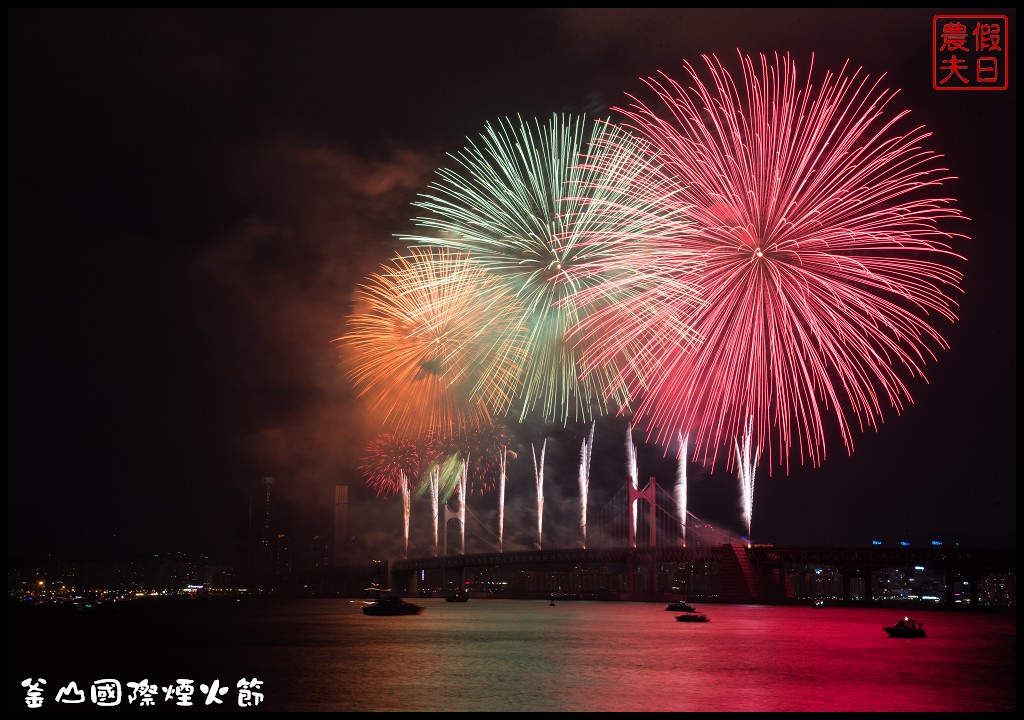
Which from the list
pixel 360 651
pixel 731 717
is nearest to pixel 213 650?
pixel 360 651

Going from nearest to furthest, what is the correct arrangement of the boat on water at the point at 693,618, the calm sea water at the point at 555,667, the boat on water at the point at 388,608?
the calm sea water at the point at 555,667 < the boat on water at the point at 693,618 < the boat on water at the point at 388,608

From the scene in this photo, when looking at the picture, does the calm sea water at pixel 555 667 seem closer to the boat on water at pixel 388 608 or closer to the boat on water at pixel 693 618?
the boat on water at pixel 693 618

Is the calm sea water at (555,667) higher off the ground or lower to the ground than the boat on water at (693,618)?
higher

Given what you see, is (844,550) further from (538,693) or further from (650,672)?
(538,693)

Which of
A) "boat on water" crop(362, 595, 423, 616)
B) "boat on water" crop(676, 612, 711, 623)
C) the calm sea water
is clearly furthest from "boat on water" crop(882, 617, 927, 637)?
"boat on water" crop(362, 595, 423, 616)

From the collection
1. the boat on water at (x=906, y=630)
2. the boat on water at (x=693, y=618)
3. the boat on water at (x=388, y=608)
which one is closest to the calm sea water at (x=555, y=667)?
the boat on water at (x=906, y=630)

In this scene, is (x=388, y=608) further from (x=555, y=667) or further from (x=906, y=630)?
(x=555, y=667)

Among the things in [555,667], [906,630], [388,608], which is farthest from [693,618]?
[555,667]

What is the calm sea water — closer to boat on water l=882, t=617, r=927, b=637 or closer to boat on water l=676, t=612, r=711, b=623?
boat on water l=882, t=617, r=927, b=637
